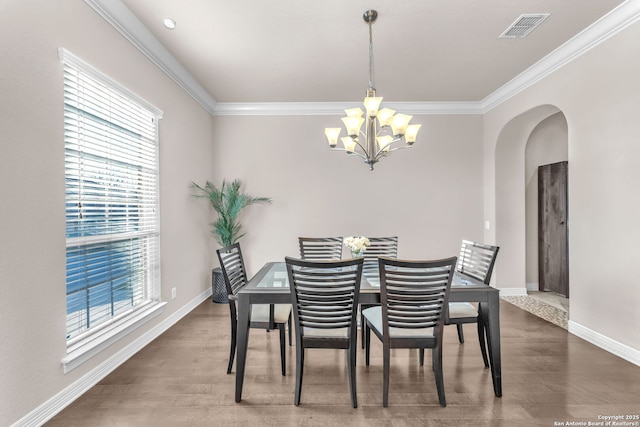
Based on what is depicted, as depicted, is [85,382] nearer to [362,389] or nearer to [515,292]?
[362,389]

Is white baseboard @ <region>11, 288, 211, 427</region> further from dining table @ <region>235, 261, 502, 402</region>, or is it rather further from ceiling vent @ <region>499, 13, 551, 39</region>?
ceiling vent @ <region>499, 13, 551, 39</region>

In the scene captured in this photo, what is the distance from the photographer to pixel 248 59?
3357mm

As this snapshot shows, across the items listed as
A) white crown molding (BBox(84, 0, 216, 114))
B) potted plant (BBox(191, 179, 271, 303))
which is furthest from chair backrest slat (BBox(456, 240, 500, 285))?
white crown molding (BBox(84, 0, 216, 114))

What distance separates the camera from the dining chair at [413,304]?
1900 mm

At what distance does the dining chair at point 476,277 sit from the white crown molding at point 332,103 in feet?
7.29

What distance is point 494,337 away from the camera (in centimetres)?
209

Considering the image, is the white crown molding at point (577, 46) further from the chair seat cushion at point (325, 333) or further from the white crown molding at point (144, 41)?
the white crown molding at point (144, 41)

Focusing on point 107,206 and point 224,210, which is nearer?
point 107,206

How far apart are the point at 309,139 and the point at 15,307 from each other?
12.7ft

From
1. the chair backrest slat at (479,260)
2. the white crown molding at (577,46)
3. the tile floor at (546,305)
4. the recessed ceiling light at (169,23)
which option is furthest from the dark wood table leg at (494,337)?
the recessed ceiling light at (169,23)

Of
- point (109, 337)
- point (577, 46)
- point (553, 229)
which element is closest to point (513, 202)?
point (553, 229)

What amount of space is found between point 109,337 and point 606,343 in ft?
13.8

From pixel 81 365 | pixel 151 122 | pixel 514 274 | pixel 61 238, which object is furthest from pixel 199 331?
pixel 514 274

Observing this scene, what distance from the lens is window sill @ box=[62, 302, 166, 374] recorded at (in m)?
2.05
